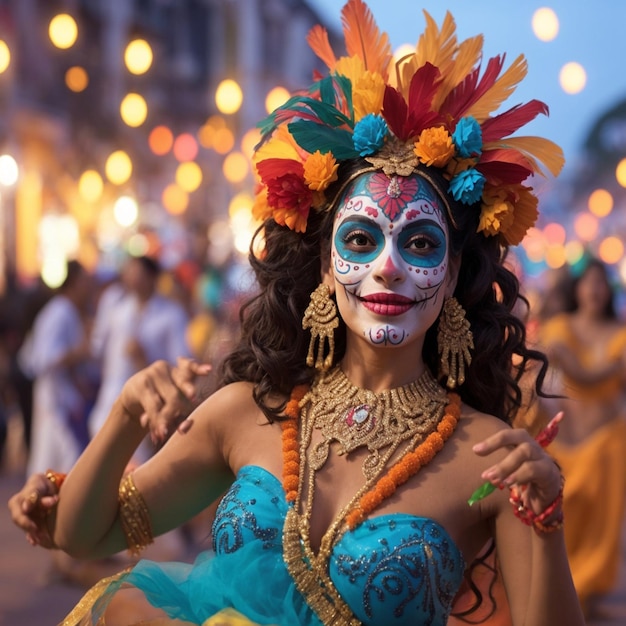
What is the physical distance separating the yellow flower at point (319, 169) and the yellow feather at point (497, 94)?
0.38 meters

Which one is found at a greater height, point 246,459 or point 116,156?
point 116,156

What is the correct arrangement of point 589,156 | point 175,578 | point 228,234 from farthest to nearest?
point 589,156, point 228,234, point 175,578

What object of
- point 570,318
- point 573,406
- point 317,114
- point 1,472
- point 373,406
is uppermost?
point 317,114

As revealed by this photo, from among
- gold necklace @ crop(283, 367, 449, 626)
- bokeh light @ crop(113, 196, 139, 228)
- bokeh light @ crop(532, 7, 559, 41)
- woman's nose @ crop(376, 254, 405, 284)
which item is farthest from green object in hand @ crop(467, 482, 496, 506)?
bokeh light @ crop(113, 196, 139, 228)

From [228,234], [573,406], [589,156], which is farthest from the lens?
[589,156]

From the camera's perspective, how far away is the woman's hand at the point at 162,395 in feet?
10.1

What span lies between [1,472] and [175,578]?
30.5 ft

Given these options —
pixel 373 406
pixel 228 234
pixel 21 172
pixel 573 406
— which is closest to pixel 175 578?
pixel 373 406

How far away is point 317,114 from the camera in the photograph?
10.4ft

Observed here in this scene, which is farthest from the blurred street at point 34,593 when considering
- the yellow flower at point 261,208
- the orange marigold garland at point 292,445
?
the yellow flower at point 261,208

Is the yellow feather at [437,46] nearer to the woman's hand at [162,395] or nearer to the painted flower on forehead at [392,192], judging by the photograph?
the painted flower on forehead at [392,192]

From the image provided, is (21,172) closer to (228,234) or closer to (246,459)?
(228,234)

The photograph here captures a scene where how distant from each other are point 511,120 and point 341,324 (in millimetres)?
666

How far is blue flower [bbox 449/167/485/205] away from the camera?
3.05 meters
